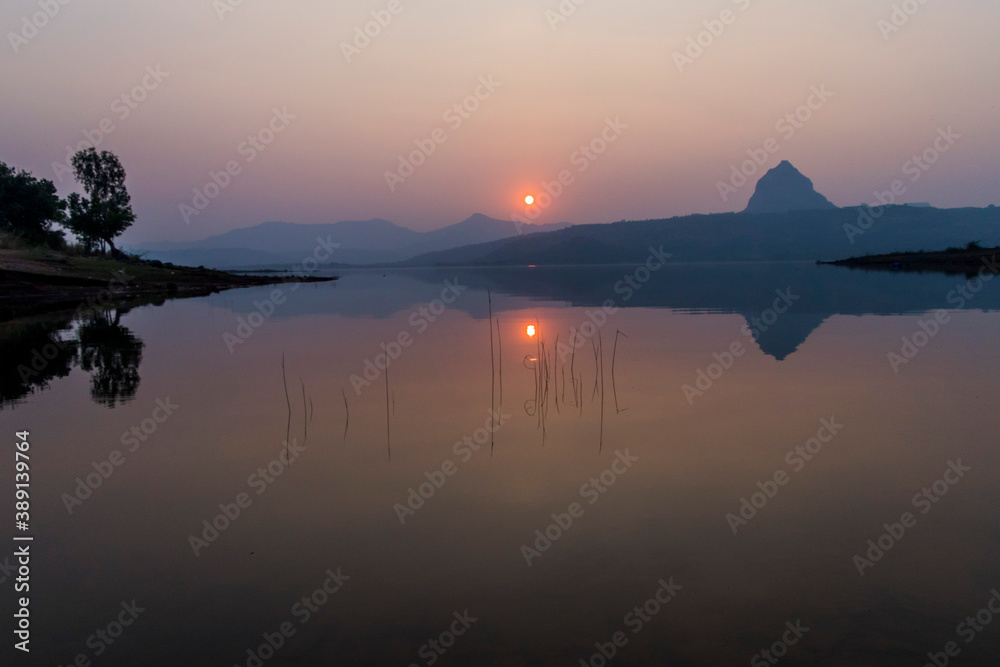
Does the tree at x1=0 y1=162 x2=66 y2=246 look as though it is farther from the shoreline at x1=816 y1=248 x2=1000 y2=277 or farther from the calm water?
the shoreline at x1=816 y1=248 x2=1000 y2=277

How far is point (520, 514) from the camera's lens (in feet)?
27.1

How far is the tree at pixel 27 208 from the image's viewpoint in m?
75.4

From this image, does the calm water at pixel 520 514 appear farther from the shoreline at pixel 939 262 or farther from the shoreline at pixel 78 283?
the shoreline at pixel 939 262

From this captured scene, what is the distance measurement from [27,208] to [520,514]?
92.2 meters

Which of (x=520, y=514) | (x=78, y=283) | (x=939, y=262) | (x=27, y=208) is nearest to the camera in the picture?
(x=520, y=514)

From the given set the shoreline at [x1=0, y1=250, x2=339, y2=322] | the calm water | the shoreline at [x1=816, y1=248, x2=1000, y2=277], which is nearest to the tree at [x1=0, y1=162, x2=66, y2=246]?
the shoreline at [x1=0, y1=250, x2=339, y2=322]

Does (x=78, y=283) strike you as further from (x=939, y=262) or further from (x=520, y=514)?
(x=939, y=262)

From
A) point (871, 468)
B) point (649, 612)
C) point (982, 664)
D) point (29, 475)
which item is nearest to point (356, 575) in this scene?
point (649, 612)

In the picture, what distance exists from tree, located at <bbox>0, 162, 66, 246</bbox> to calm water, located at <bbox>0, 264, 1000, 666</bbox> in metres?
72.7

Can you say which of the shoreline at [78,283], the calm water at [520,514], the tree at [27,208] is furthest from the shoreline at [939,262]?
the tree at [27,208]

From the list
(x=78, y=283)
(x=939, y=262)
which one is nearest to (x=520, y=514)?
(x=78, y=283)

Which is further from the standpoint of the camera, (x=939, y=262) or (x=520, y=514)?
(x=939, y=262)

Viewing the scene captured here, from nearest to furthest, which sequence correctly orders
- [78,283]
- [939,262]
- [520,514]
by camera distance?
[520,514] → [78,283] → [939,262]

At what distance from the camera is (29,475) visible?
1003cm
